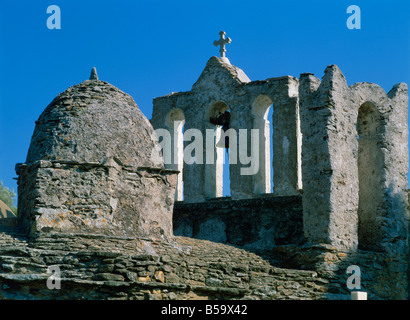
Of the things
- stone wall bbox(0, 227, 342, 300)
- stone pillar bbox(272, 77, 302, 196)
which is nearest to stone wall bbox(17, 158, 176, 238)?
stone wall bbox(0, 227, 342, 300)

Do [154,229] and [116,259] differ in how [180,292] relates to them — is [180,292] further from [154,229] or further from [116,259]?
[154,229]

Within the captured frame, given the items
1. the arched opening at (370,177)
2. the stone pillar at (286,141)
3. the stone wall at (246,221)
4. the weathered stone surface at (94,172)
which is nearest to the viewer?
the weathered stone surface at (94,172)

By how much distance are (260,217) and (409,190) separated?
3154mm

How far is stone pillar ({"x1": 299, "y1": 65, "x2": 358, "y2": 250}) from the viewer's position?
15.3 m

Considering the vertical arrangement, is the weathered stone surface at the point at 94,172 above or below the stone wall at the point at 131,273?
above

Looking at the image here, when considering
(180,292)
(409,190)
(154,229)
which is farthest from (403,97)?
(180,292)

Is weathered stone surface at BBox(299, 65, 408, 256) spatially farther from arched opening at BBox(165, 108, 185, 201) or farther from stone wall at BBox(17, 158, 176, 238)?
arched opening at BBox(165, 108, 185, 201)

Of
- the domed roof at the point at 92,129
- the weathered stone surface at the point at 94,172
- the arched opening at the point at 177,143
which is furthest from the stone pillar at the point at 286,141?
the domed roof at the point at 92,129

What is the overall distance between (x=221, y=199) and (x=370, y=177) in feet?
11.4

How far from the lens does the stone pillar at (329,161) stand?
15.3m

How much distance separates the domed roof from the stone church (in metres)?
0.02

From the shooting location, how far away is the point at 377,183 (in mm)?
17062

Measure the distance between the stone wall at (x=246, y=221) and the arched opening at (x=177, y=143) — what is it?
5.73 ft

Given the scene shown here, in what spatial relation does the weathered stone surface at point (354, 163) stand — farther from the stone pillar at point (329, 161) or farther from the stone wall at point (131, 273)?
the stone wall at point (131, 273)
